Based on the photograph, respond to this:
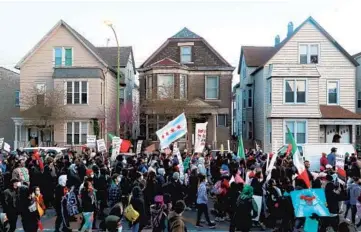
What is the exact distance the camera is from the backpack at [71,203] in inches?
498

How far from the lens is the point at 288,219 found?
12.3 meters

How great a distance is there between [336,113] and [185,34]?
46.7 ft

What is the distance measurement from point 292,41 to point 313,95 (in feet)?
13.7

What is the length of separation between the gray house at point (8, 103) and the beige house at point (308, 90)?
70.7ft

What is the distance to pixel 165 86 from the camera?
124 ft

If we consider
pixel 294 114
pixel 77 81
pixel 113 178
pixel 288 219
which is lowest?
pixel 288 219

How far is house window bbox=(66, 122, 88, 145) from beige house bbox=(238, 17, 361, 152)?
43.1ft

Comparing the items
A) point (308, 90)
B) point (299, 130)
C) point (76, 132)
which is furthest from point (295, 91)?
point (76, 132)

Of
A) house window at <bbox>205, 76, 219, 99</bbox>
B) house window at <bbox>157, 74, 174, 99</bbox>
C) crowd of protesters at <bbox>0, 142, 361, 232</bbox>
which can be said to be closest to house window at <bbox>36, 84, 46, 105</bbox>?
house window at <bbox>157, 74, 174, 99</bbox>

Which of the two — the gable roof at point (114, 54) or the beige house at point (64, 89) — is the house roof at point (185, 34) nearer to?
the gable roof at point (114, 54)

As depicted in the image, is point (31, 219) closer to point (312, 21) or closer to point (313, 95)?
point (313, 95)

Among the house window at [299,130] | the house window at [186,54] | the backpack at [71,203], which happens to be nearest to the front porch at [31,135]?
the house window at [186,54]

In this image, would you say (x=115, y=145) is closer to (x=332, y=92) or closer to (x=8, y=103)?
(x=332, y=92)

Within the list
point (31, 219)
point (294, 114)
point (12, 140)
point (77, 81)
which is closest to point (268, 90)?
point (294, 114)
